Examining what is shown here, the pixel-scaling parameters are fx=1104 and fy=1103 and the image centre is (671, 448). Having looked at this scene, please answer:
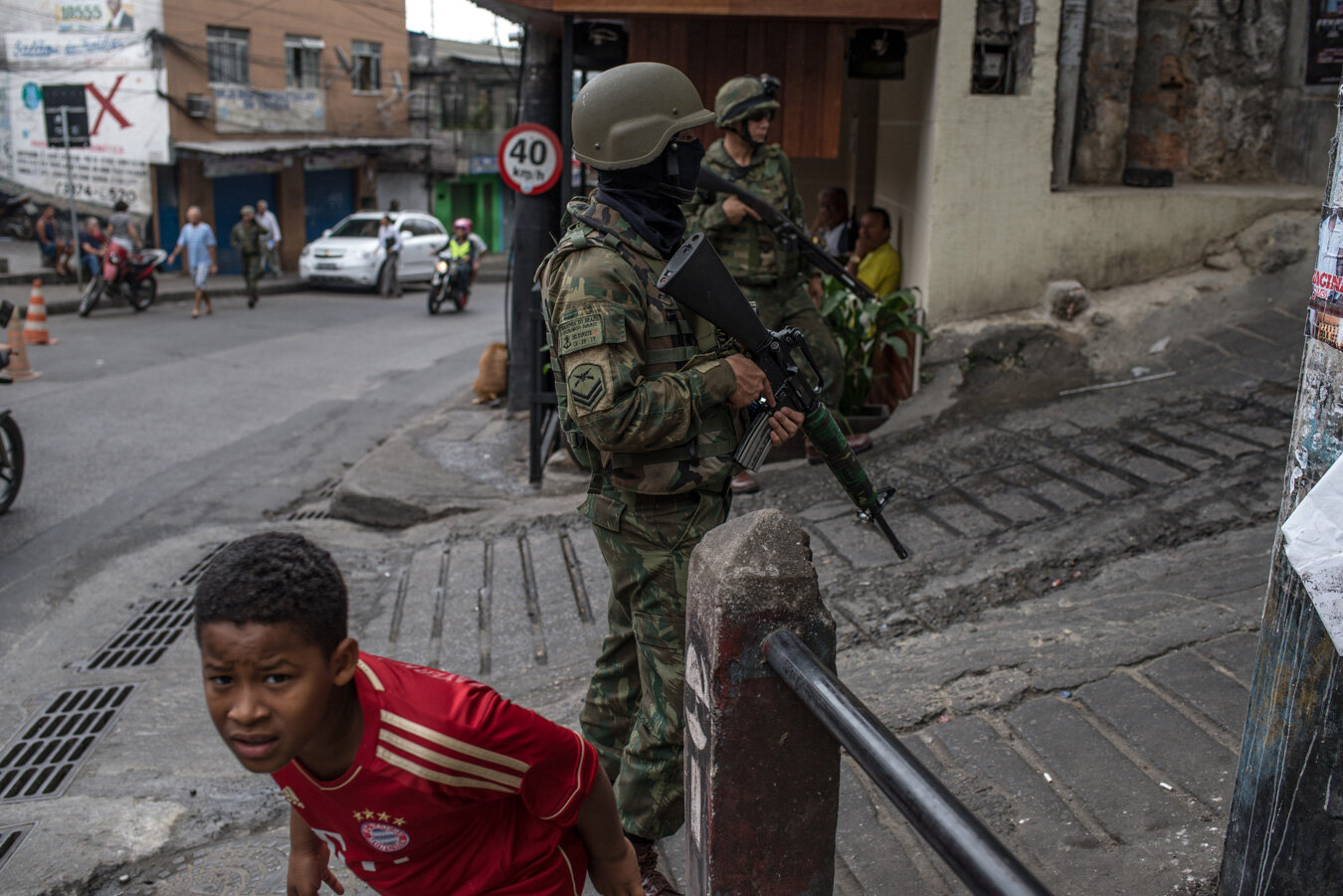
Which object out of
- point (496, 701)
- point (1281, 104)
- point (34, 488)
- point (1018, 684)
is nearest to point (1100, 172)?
point (1281, 104)

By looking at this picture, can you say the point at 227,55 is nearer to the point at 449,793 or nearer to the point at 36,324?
the point at 36,324

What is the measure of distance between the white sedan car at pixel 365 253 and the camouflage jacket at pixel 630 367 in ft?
62.7

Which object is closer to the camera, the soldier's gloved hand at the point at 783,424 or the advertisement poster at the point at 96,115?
the soldier's gloved hand at the point at 783,424

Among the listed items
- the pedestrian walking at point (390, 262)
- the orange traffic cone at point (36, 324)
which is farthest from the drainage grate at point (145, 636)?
the pedestrian walking at point (390, 262)

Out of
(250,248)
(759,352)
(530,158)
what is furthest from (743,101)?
(250,248)

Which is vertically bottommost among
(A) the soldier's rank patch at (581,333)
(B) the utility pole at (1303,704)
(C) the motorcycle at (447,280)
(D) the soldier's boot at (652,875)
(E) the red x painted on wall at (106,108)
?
(D) the soldier's boot at (652,875)

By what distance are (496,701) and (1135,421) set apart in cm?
444

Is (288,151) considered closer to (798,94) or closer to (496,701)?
(798,94)

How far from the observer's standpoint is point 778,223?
17.3 ft

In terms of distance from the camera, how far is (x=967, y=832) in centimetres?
123

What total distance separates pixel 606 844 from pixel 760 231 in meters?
3.86

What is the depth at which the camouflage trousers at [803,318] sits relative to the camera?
5.42m

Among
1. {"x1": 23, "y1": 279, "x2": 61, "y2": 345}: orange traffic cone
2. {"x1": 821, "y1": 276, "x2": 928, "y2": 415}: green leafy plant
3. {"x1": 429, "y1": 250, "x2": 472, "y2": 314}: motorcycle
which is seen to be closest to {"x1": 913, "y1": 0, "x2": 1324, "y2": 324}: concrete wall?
{"x1": 821, "y1": 276, "x2": 928, "y2": 415}: green leafy plant

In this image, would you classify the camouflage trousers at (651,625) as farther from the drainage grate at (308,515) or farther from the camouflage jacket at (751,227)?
the drainage grate at (308,515)
